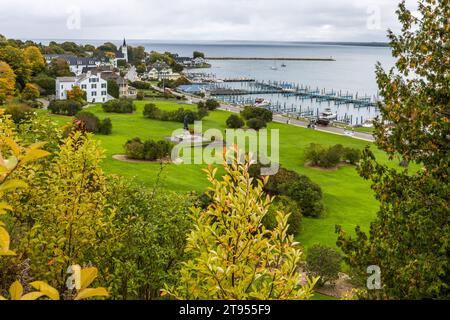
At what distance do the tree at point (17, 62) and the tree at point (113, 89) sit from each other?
17.7 metres

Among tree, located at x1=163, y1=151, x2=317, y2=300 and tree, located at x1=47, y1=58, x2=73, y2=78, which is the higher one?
tree, located at x1=47, y1=58, x2=73, y2=78

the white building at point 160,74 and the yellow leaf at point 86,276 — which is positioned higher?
the white building at point 160,74

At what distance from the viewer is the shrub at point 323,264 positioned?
83.5ft

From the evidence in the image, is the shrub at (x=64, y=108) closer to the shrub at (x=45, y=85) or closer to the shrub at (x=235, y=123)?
the shrub at (x=45, y=85)

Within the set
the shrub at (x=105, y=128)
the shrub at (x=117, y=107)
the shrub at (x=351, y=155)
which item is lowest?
the shrub at (x=351, y=155)

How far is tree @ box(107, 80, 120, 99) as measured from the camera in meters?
104

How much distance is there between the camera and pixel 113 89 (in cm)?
10488

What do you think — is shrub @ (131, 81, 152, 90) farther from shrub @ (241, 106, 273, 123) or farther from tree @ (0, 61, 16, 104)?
shrub @ (241, 106, 273, 123)

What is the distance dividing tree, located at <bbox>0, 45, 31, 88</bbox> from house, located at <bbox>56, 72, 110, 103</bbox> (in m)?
6.99

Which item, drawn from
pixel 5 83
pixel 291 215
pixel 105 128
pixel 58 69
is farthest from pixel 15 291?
pixel 58 69

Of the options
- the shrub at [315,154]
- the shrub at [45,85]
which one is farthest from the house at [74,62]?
the shrub at [315,154]

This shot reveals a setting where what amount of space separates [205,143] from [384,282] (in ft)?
161

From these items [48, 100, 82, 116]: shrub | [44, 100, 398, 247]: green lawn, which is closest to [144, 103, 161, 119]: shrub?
[44, 100, 398, 247]: green lawn
